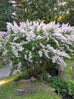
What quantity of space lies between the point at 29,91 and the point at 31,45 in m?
1.13

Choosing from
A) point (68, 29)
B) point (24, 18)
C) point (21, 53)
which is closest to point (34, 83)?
point (21, 53)

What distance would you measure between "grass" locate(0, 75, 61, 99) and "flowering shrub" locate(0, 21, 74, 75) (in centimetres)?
49

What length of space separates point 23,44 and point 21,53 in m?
0.25

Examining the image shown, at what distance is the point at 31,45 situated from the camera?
12.0ft

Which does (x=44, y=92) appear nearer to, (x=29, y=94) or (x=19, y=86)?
(x=29, y=94)

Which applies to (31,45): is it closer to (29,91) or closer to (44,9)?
(29,91)

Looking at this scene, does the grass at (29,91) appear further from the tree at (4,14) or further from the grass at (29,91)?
the tree at (4,14)

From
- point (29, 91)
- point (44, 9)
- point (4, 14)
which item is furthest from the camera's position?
point (44, 9)

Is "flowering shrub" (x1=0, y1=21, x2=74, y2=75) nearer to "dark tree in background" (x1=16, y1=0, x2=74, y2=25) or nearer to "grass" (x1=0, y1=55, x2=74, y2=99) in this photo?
"grass" (x1=0, y1=55, x2=74, y2=99)

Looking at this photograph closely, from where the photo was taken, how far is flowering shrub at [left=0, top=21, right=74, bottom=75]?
11.5ft

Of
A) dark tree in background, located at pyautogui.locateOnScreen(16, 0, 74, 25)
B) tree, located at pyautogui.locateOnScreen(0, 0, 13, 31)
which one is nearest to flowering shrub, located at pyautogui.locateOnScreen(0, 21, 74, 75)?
tree, located at pyautogui.locateOnScreen(0, 0, 13, 31)

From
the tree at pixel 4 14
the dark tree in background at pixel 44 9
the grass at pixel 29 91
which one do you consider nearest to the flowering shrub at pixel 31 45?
the grass at pixel 29 91

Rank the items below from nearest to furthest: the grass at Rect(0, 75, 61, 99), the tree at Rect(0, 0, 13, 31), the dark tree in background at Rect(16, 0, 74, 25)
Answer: the grass at Rect(0, 75, 61, 99) → the tree at Rect(0, 0, 13, 31) → the dark tree in background at Rect(16, 0, 74, 25)

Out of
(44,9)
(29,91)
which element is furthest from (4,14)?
(29,91)
